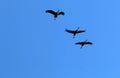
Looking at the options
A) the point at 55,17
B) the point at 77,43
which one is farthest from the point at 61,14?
the point at 77,43

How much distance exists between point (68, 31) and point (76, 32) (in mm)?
3135

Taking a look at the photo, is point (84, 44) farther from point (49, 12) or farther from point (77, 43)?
point (49, 12)

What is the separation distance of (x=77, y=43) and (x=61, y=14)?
503 inches

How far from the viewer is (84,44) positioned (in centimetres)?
14862

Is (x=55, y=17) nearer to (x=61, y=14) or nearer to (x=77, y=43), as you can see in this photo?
(x=61, y=14)

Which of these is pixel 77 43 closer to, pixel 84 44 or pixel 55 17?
pixel 84 44

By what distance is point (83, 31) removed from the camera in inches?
5605

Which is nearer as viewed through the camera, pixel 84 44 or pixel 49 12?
pixel 49 12

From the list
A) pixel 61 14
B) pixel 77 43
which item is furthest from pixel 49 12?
pixel 77 43

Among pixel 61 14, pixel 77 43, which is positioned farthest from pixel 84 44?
pixel 61 14

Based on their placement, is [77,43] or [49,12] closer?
[49,12]

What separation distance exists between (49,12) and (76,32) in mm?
8208

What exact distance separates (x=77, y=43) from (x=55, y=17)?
14.6 metres

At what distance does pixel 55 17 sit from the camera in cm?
13650
